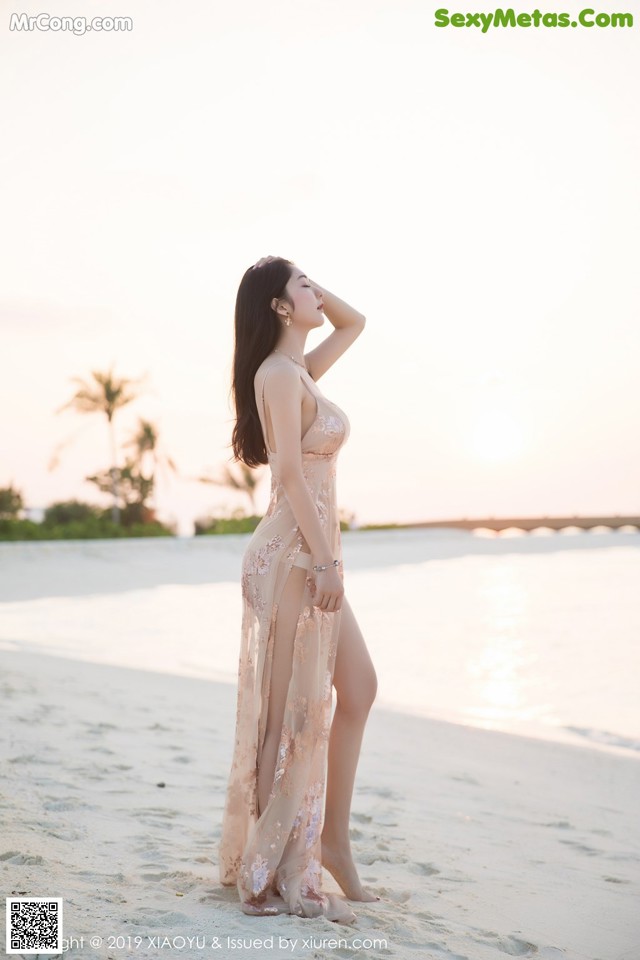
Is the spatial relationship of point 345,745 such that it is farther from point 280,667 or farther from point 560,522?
point 560,522

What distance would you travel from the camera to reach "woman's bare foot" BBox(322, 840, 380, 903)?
11.2ft

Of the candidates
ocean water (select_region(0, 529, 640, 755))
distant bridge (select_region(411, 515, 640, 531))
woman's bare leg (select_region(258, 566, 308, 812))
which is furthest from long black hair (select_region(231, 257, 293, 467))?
distant bridge (select_region(411, 515, 640, 531))

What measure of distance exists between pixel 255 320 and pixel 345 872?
196 centimetres

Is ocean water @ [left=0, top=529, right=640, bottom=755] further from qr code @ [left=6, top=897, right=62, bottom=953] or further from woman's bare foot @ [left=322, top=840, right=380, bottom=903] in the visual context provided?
qr code @ [left=6, top=897, right=62, bottom=953]

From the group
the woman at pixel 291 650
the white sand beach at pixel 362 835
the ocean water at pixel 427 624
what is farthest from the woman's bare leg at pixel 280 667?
the ocean water at pixel 427 624

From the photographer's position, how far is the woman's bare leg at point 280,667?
3324 millimetres

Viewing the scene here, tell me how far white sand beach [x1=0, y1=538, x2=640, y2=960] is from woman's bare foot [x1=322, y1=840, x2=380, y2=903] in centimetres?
8

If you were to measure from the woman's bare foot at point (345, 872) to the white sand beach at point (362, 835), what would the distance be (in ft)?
0.26

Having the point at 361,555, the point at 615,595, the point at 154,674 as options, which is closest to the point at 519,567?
the point at 361,555

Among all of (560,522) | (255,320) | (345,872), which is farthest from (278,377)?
(560,522)

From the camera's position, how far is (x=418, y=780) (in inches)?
214

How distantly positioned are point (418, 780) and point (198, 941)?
9.05 feet

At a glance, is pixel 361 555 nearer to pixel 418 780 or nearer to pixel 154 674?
pixel 154 674

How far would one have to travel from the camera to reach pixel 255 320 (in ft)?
11.2
